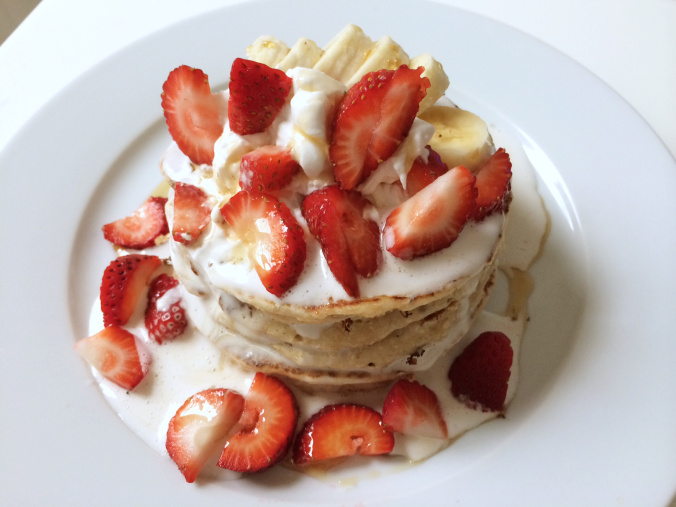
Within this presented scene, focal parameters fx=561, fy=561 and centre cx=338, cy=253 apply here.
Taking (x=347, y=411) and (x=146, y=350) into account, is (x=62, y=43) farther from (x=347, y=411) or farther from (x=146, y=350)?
(x=347, y=411)

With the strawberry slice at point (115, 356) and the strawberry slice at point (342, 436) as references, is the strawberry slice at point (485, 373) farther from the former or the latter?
the strawberry slice at point (115, 356)

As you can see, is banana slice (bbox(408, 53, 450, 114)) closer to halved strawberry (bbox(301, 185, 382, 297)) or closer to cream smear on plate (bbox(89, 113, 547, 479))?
halved strawberry (bbox(301, 185, 382, 297))

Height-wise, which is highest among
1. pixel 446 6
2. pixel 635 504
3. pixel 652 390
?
pixel 446 6

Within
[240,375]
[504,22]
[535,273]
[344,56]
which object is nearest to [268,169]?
[344,56]

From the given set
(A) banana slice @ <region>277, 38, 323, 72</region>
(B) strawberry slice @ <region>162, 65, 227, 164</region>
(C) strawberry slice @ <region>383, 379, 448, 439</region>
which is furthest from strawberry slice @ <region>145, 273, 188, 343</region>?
(A) banana slice @ <region>277, 38, 323, 72</region>

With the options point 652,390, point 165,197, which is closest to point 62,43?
point 165,197

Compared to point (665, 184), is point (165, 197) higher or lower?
higher

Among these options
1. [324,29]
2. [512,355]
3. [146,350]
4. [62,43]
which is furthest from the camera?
[62,43]
